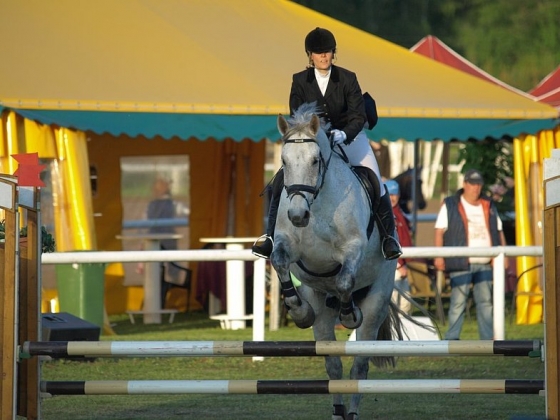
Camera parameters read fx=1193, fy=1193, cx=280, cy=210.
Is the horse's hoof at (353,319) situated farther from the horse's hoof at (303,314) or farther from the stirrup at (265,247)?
the stirrup at (265,247)

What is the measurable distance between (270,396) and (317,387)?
2812 millimetres

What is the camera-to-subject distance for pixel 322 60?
24.3 feet

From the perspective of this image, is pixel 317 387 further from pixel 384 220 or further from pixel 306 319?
pixel 384 220

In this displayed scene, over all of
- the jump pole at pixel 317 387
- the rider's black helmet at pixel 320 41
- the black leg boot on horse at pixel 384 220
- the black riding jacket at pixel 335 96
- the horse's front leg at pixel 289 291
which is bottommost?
the jump pole at pixel 317 387

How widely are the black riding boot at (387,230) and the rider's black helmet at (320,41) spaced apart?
3.29 feet

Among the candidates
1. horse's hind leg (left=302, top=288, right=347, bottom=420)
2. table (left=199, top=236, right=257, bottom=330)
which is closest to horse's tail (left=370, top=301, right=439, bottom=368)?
horse's hind leg (left=302, top=288, right=347, bottom=420)

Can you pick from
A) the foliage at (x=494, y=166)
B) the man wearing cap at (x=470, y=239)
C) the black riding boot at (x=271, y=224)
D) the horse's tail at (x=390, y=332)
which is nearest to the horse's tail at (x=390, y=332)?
the horse's tail at (x=390, y=332)

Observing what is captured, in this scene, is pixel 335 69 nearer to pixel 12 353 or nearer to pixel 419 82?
pixel 12 353

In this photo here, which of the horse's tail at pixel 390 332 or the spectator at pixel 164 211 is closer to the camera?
the horse's tail at pixel 390 332

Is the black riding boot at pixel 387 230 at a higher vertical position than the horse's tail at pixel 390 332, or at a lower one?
higher

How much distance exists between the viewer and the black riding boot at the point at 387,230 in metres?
7.41

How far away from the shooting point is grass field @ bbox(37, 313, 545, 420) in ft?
26.4

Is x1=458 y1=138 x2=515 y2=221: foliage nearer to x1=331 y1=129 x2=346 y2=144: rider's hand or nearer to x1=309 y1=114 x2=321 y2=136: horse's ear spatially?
x1=331 y1=129 x2=346 y2=144: rider's hand

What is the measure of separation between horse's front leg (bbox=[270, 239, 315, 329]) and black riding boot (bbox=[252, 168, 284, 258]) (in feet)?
0.72
